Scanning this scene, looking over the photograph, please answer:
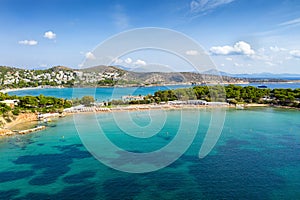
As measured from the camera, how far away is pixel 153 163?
1489 centimetres

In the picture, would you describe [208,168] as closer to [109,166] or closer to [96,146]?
[109,166]

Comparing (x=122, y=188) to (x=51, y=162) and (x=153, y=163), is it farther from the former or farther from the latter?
(x=51, y=162)

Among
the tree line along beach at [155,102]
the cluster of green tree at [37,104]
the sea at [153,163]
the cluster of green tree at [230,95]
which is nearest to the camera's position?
the sea at [153,163]

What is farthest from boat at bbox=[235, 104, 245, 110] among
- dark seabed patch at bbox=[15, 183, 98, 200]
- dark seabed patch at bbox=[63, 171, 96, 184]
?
dark seabed patch at bbox=[15, 183, 98, 200]

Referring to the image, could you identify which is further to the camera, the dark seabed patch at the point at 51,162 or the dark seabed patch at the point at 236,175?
the dark seabed patch at the point at 51,162

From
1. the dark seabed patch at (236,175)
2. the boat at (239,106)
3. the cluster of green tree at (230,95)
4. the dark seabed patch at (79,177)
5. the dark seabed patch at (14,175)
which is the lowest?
the dark seabed patch at (14,175)

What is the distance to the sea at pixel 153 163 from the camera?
38.1ft

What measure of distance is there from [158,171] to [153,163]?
1077 mm

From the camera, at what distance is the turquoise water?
1147 centimetres

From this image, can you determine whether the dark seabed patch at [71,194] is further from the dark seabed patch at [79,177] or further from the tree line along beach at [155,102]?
the tree line along beach at [155,102]

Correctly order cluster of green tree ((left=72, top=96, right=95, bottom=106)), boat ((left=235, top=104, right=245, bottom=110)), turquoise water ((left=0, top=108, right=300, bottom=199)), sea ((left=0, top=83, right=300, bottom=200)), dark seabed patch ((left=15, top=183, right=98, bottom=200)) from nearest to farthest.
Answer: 1. dark seabed patch ((left=15, top=183, right=98, bottom=200))
2. turquoise water ((left=0, top=108, right=300, bottom=199))
3. sea ((left=0, top=83, right=300, bottom=200))
4. boat ((left=235, top=104, right=245, bottom=110))
5. cluster of green tree ((left=72, top=96, right=95, bottom=106))

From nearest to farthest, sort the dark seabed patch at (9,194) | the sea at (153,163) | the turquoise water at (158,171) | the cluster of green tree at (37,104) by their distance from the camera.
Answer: the dark seabed patch at (9,194), the turquoise water at (158,171), the sea at (153,163), the cluster of green tree at (37,104)

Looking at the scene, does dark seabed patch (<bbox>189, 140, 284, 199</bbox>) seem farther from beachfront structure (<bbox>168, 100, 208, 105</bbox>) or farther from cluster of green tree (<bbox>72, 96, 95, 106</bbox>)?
cluster of green tree (<bbox>72, 96, 95, 106</bbox>)

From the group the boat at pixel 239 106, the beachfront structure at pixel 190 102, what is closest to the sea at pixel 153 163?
the boat at pixel 239 106
